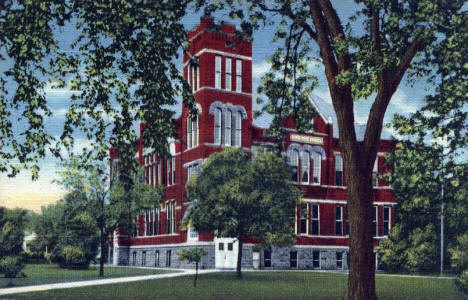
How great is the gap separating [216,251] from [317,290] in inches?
659

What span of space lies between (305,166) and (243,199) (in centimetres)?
1856

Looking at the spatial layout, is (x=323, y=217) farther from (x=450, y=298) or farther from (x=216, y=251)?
(x=450, y=298)

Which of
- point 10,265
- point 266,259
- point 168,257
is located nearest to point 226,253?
point 266,259

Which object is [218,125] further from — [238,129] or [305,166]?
[305,166]

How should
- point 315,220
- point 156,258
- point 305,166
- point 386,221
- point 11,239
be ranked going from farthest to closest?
point 386,221 < point 156,258 < point 315,220 < point 305,166 < point 11,239

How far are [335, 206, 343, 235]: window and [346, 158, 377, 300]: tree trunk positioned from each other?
3739cm

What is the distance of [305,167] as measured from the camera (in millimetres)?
50844

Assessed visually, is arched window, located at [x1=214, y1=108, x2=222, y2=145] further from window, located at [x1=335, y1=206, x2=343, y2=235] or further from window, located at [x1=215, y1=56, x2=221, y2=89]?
window, located at [x1=335, y1=206, x2=343, y2=235]

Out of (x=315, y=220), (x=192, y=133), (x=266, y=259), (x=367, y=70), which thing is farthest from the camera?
(x=315, y=220)

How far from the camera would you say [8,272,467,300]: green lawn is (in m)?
24.6

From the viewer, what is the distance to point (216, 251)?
43812 mm

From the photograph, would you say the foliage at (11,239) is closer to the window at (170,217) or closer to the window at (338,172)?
the window at (170,217)

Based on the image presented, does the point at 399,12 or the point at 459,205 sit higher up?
the point at 399,12

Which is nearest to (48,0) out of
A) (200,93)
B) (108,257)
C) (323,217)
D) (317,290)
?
(317,290)
